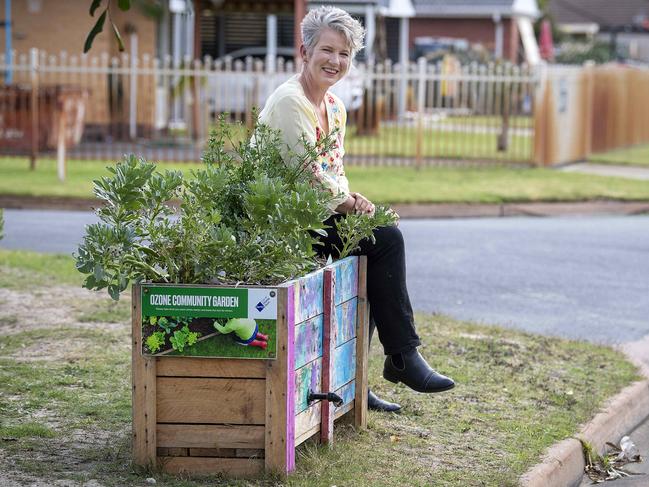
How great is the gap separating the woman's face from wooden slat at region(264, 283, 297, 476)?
3.86 feet

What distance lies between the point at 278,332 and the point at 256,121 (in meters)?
1.00

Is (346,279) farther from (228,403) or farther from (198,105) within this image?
(198,105)

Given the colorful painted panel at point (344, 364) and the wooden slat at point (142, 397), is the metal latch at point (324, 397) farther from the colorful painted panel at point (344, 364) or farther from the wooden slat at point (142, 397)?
the wooden slat at point (142, 397)

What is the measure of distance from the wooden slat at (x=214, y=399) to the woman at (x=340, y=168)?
972mm

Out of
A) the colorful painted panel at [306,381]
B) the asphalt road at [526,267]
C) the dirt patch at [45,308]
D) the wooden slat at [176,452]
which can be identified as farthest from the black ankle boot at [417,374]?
the asphalt road at [526,267]

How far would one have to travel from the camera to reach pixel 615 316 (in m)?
8.53

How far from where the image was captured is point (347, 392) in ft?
16.9

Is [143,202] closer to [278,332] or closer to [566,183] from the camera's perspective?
[278,332]

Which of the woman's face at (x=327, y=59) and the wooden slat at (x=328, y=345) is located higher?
the woman's face at (x=327, y=59)

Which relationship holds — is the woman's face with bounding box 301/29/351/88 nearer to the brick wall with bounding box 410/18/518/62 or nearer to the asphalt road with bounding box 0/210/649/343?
the asphalt road with bounding box 0/210/649/343

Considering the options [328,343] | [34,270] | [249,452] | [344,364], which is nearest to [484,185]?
[34,270]

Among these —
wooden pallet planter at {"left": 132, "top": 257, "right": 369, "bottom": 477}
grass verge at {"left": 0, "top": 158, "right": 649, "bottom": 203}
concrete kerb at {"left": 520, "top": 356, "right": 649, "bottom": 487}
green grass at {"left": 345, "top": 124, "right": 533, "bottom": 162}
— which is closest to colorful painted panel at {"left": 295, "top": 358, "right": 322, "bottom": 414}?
wooden pallet planter at {"left": 132, "top": 257, "right": 369, "bottom": 477}

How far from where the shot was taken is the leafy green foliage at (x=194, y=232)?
4.32m

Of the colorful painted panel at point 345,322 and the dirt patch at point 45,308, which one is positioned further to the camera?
the dirt patch at point 45,308
